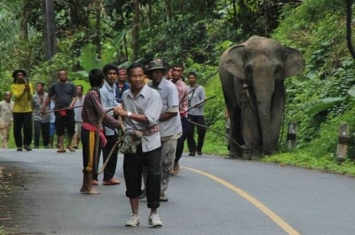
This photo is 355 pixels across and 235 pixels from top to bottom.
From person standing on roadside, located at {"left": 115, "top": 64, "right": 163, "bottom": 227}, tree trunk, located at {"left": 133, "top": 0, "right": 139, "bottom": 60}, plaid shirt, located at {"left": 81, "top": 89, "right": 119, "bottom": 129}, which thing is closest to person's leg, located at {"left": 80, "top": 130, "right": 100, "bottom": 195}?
plaid shirt, located at {"left": 81, "top": 89, "right": 119, "bottom": 129}

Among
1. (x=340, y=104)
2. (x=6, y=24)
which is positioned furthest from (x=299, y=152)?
(x=6, y=24)

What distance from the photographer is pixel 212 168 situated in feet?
55.4

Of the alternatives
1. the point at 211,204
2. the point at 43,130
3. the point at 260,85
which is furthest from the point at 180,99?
the point at 43,130

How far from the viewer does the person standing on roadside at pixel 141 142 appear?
9.96 m

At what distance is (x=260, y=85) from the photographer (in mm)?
18875

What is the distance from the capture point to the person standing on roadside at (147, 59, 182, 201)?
1156cm

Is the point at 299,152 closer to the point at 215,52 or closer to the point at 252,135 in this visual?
the point at 252,135

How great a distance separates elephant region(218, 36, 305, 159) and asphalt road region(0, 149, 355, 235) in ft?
7.42

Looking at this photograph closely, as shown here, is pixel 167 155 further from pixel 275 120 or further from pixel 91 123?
pixel 275 120

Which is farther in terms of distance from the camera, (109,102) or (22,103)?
(22,103)

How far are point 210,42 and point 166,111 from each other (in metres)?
22.3

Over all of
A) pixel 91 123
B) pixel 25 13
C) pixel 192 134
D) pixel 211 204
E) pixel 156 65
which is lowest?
pixel 211 204

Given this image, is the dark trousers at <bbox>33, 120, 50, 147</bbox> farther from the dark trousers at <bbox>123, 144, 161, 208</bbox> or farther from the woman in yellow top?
the dark trousers at <bbox>123, 144, 161, 208</bbox>

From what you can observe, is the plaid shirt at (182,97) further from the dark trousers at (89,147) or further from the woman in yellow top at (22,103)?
the woman in yellow top at (22,103)
